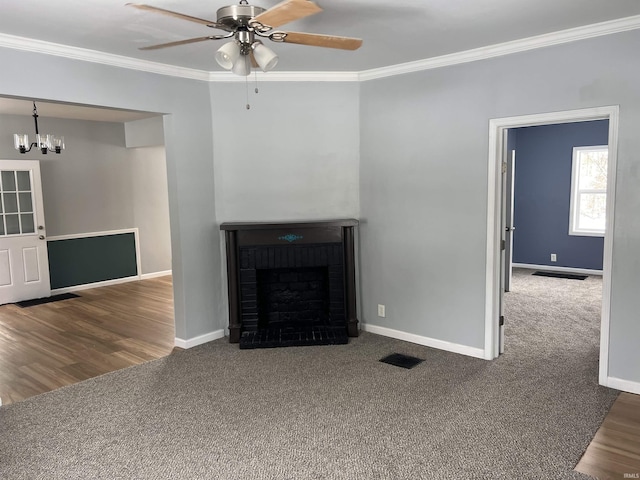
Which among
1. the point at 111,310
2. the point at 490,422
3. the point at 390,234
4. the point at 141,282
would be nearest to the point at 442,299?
the point at 390,234

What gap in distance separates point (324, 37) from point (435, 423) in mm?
2262

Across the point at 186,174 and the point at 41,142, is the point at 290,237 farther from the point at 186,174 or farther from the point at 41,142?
the point at 41,142

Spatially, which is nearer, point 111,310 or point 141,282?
point 111,310

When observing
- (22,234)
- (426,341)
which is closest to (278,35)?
(426,341)

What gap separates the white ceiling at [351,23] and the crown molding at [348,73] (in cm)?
6

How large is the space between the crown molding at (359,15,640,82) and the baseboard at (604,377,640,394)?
2.29 metres

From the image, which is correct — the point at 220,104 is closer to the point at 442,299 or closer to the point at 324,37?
the point at 324,37

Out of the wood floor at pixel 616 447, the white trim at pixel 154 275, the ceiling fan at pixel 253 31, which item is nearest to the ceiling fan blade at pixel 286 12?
the ceiling fan at pixel 253 31

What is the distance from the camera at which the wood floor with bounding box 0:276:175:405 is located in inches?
149

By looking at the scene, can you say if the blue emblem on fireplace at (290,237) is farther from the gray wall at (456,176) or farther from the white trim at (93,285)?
the white trim at (93,285)

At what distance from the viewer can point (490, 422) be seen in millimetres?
2887

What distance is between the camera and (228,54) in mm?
2316

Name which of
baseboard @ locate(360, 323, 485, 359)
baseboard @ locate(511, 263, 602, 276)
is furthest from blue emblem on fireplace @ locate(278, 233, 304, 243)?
baseboard @ locate(511, 263, 602, 276)

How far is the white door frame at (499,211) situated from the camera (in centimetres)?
320
